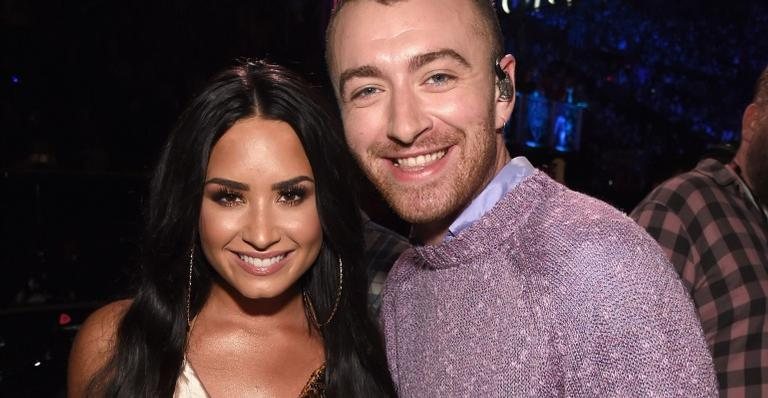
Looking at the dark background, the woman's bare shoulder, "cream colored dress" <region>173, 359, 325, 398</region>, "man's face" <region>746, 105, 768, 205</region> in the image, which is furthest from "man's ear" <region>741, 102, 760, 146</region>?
the woman's bare shoulder

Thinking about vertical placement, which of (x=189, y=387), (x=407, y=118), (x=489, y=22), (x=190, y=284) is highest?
(x=489, y=22)

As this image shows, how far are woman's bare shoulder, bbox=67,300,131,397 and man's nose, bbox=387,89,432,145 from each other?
108cm

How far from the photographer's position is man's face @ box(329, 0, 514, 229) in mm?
1425

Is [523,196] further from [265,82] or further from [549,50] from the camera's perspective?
[549,50]

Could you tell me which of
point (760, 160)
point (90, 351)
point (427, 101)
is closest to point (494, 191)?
point (427, 101)

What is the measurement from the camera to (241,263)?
1.75m

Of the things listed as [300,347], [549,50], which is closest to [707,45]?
[549,50]

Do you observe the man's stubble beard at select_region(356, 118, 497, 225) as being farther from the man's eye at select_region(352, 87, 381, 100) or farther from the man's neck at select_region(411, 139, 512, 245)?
the man's eye at select_region(352, 87, 381, 100)

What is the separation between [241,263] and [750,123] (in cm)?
217

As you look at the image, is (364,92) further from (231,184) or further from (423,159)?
(231,184)

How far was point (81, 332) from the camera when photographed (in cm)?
185

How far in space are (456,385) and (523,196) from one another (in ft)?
1.46

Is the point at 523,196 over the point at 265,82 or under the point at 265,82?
under

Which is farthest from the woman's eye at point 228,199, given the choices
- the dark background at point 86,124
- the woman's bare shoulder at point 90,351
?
the dark background at point 86,124
